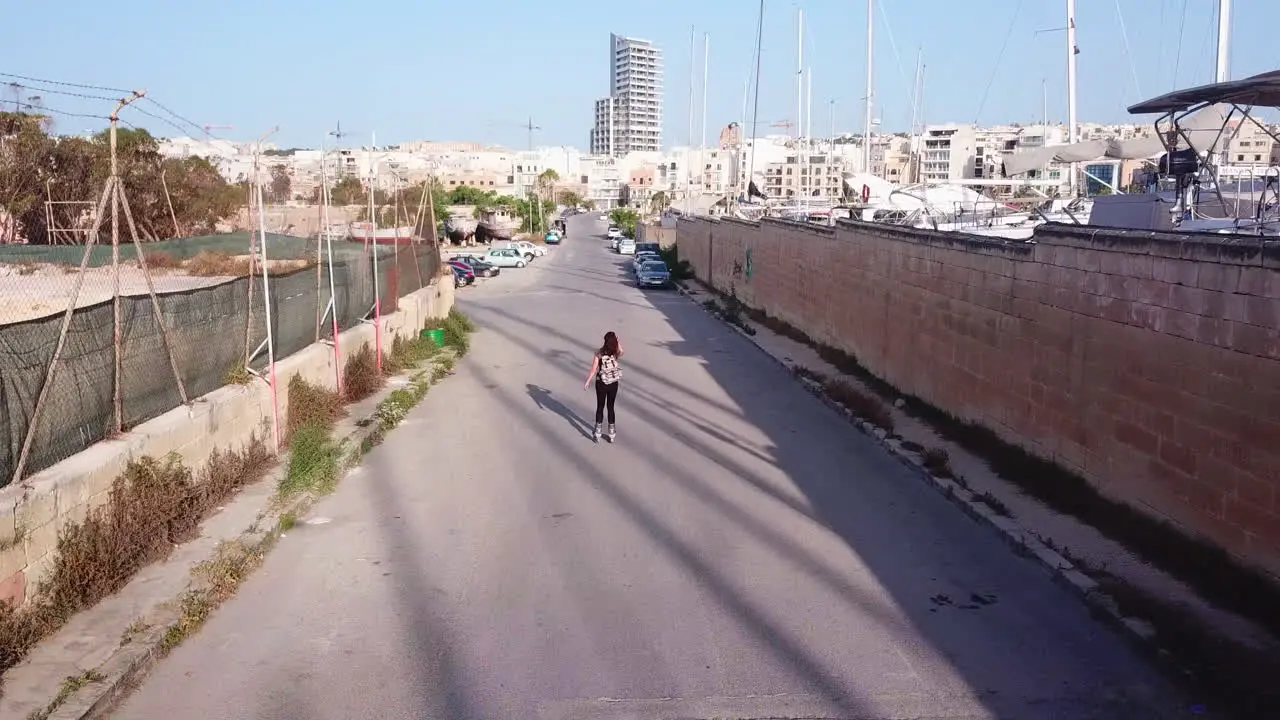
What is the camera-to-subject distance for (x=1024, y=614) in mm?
8102

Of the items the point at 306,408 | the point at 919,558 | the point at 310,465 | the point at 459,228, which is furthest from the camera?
the point at 459,228

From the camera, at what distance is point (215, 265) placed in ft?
80.5

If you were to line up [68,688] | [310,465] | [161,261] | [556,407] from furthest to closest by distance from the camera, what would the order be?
[161,261], [556,407], [310,465], [68,688]

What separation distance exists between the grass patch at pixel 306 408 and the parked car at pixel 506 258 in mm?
47835

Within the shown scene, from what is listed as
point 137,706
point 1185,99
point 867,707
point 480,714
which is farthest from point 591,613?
point 1185,99

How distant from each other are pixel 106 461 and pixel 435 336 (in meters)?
17.0

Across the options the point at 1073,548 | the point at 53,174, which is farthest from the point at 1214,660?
the point at 53,174

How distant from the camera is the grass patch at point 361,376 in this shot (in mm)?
17188

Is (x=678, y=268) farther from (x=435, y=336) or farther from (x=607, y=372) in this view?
(x=607, y=372)

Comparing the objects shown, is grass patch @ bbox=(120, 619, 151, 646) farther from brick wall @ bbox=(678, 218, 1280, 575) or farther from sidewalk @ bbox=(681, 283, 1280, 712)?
brick wall @ bbox=(678, 218, 1280, 575)

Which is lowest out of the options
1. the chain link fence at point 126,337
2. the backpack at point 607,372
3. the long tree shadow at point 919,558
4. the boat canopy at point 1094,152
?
the long tree shadow at point 919,558

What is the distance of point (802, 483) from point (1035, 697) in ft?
19.5

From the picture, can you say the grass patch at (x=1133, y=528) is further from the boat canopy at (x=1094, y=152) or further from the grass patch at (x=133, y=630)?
the boat canopy at (x=1094, y=152)

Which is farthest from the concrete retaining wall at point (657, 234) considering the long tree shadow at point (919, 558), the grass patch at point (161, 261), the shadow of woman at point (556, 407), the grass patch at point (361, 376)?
the long tree shadow at point (919, 558)
